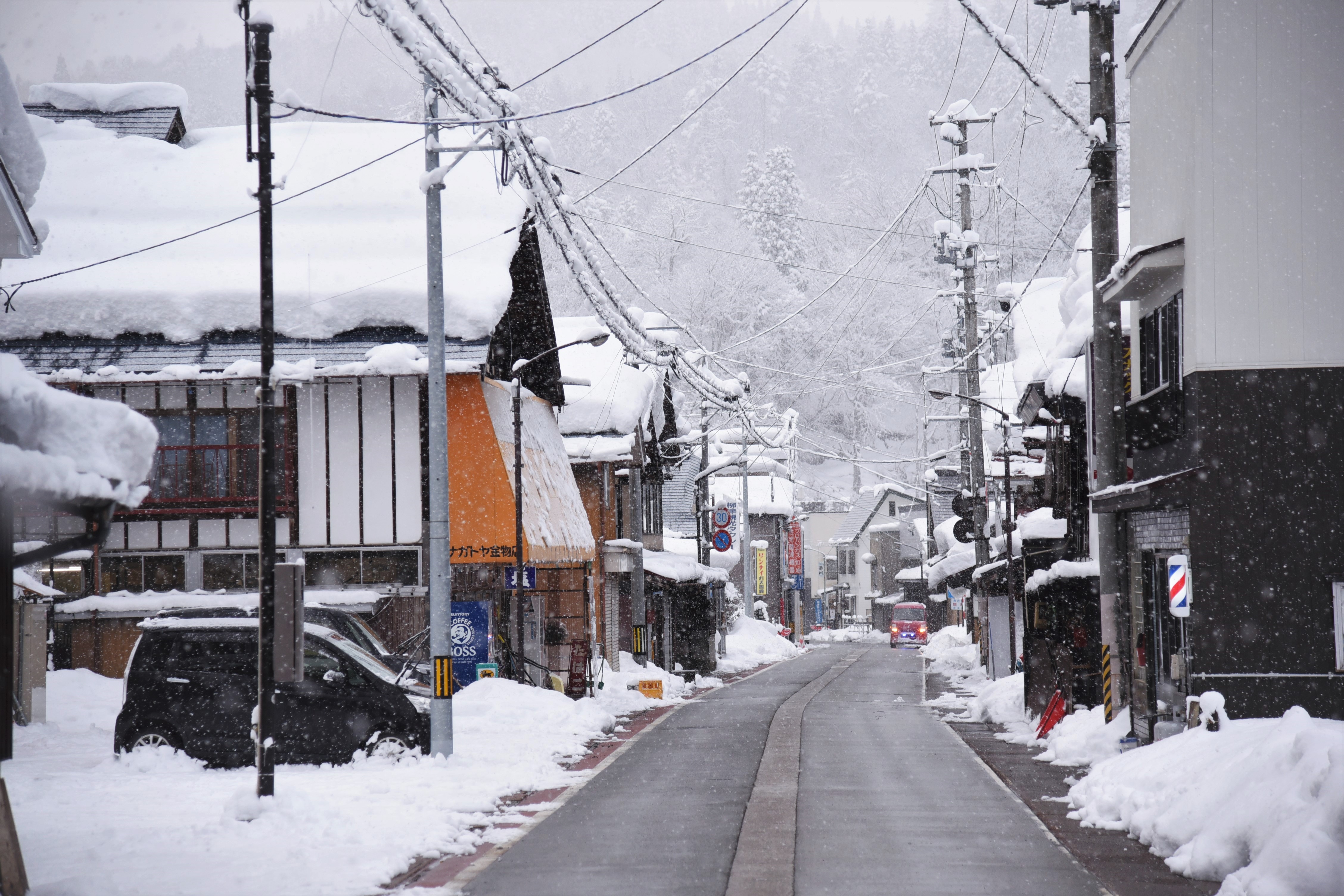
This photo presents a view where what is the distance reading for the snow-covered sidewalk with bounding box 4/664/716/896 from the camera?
966cm

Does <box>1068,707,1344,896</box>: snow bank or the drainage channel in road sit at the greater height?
<box>1068,707,1344,896</box>: snow bank

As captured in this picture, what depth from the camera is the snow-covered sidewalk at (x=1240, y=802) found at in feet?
27.8

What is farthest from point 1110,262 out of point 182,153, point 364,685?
point 182,153

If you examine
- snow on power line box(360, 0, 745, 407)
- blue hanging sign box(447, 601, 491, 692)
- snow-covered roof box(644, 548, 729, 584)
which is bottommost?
blue hanging sign box(447, 601, 491, 692)

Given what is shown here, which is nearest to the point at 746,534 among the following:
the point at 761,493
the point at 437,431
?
the point at 761,493

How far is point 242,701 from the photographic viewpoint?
662 inches

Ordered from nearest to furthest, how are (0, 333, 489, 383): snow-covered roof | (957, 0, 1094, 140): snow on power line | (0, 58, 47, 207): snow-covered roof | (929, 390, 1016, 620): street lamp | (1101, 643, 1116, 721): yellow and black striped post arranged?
(0, 58, 47, 207): snow-covered roof < (957, 0, 1094, 140): snow on power line < (1101, 643, 1116, 721): yellow and black striped post < (0, 333, 489, 383): snow-covered roof < (929, 390, 1016, 620): street lamp

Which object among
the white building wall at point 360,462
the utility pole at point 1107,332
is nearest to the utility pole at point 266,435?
the utility pole at point 1107,332

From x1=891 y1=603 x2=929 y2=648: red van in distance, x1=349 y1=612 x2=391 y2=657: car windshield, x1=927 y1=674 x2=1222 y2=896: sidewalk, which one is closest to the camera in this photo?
x1=927 y1=674 x2=1222 y2=896: sidewalk

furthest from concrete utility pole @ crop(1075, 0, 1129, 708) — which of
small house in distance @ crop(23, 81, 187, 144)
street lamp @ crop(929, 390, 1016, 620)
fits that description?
small house in distance @ crop(23, 81, 187, 144)

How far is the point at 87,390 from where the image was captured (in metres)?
25.1

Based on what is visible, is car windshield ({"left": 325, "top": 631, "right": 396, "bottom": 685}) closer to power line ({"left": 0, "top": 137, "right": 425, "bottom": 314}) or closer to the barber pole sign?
the barber pole sign

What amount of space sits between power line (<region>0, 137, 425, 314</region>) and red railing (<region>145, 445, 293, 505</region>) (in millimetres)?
4326

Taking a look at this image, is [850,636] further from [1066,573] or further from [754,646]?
[1066,573]
